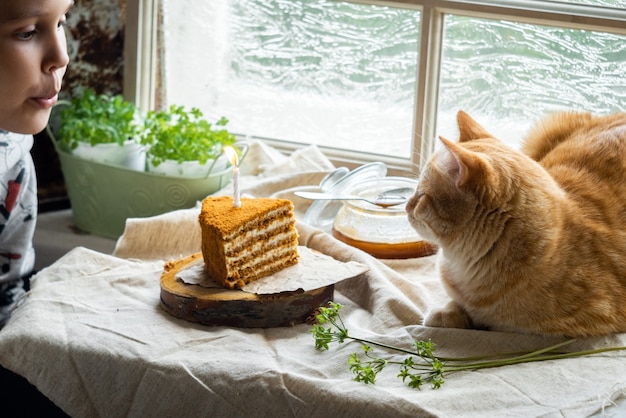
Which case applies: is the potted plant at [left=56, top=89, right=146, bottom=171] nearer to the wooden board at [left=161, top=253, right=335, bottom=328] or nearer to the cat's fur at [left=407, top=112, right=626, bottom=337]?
the wooden board at [left=161, top=253, right=335, bottom=328]

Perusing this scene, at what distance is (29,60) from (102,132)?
0.76 meters

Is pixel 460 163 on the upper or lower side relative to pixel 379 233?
upper

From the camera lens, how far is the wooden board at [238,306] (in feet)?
4.76

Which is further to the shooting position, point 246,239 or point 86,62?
point 86,62

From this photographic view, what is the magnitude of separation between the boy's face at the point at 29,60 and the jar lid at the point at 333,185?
639 mm

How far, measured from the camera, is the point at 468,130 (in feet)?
5.01

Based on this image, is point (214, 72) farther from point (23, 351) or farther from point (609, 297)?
point (609, 297)

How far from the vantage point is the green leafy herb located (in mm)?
1282

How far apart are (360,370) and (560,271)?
0.34m

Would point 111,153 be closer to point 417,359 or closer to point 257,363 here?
point 257,363

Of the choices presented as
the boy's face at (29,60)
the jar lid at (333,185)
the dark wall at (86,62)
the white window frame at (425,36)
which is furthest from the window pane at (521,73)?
the boy's face at (29,60)

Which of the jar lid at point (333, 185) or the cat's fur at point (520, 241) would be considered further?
the jar lid at point (333, 185)

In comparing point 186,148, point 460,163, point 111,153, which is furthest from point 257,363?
point 111,153

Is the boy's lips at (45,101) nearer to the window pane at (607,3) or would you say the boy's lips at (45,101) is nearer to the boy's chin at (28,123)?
the boy's chin at (28,123)
